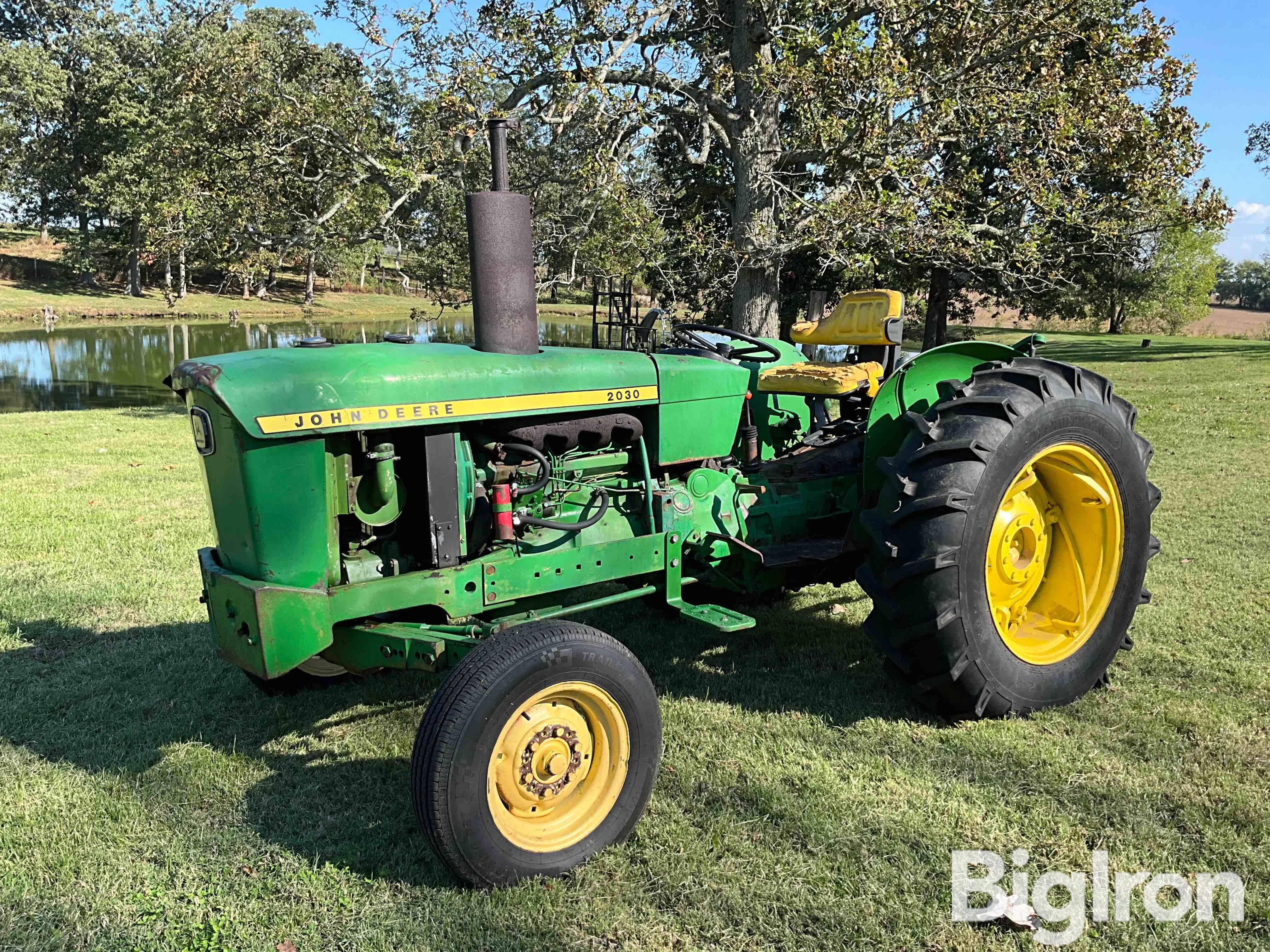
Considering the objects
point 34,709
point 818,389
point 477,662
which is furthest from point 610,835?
point 34,709

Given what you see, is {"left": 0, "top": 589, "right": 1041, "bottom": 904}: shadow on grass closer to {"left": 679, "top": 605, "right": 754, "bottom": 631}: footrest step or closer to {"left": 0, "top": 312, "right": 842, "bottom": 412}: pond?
{"left": 679, "top": 605, "right": 754, "bottom": 631}: footrest step

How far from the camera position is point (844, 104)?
9.38m

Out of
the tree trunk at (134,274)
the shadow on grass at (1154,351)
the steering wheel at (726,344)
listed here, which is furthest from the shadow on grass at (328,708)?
the tree trunk at (134,274)

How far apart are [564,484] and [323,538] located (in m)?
0.87

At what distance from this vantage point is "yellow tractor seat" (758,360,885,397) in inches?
157

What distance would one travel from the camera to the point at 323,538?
277 cm

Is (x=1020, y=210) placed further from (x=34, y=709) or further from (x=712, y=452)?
(x=34, y=709)

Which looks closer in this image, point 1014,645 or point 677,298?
point 1014,645

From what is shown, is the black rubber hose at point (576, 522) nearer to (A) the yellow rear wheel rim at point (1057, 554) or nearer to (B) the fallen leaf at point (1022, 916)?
(A) the yellow rear wheel rim at point (1057, 554)

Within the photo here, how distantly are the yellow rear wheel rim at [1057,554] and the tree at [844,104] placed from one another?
6.52m

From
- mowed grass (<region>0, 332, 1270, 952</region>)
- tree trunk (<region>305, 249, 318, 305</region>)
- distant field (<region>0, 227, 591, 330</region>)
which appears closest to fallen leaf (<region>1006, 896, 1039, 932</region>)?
mowed grass (<region>0, 332, 1270, 952</region>)

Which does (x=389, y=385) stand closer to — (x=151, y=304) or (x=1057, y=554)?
(x=1057, y=554)

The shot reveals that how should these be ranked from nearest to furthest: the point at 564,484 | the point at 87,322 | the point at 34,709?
the point at 564,484 < the point at 34,709 < the point at 87,322

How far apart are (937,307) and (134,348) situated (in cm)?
2026
